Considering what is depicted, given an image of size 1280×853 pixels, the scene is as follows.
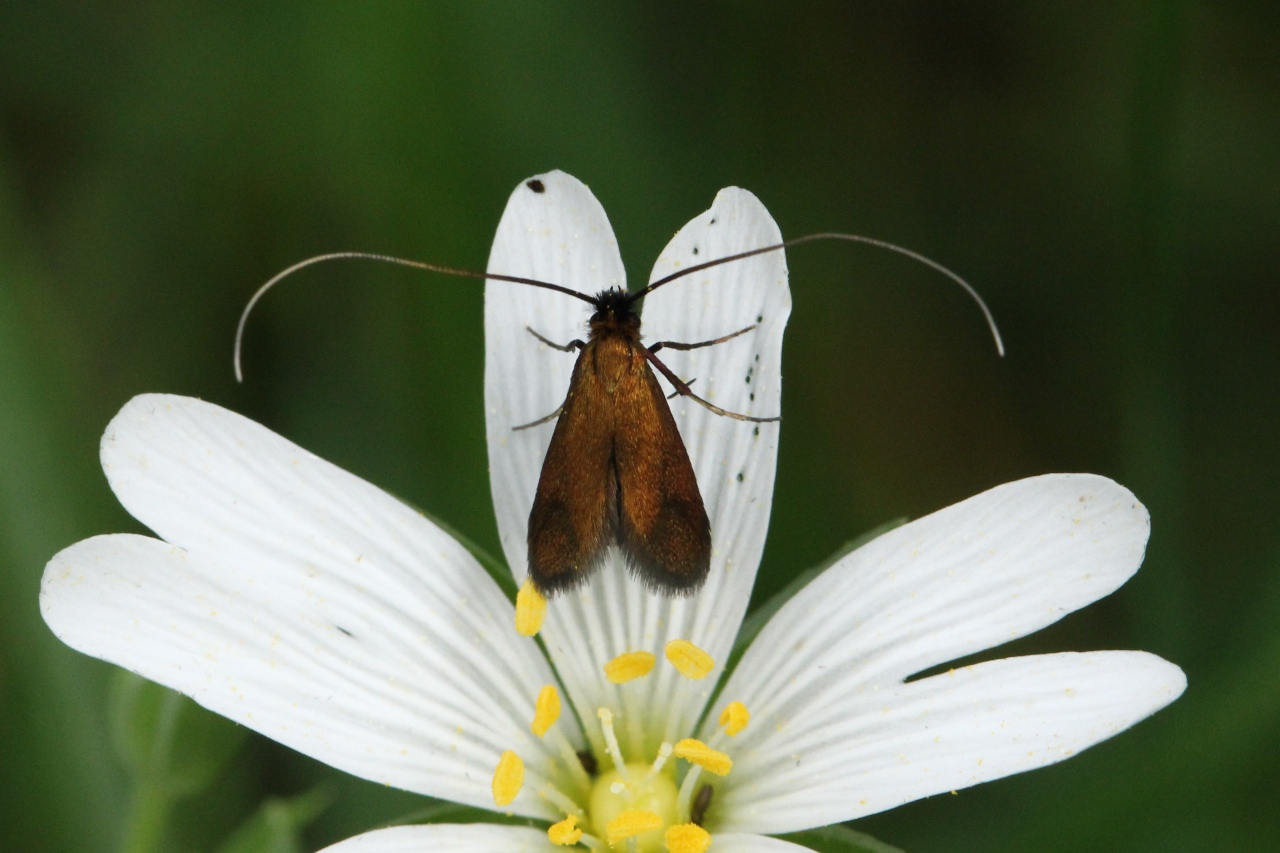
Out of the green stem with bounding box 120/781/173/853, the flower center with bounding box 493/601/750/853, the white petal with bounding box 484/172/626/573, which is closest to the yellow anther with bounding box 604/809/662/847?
the flower center with bounding box 493/601/750/853

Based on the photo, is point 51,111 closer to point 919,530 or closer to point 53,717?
point 53,717

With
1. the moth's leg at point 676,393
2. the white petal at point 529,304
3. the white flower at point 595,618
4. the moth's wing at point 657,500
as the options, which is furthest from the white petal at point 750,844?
the moth's leg at point 676,393

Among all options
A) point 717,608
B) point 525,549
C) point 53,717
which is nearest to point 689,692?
point 717,608

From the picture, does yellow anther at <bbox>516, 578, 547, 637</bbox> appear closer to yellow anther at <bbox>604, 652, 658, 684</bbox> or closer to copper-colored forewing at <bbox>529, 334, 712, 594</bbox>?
copper-colored forewing at <bbox>529, 334, 712, 594</bbox>

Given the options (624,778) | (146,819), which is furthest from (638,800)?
(146,819)

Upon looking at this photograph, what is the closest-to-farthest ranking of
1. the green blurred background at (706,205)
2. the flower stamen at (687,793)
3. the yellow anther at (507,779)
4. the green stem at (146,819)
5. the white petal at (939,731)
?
the white petal at (939,731)
the yellow anther at (507,779)
the flower stamen at (687,793)
the green stem at (146,819)
the green blurred background at (706,205)

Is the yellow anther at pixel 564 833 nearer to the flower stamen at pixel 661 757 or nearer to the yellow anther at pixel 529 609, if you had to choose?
the flower stamen at pixel 661 757
